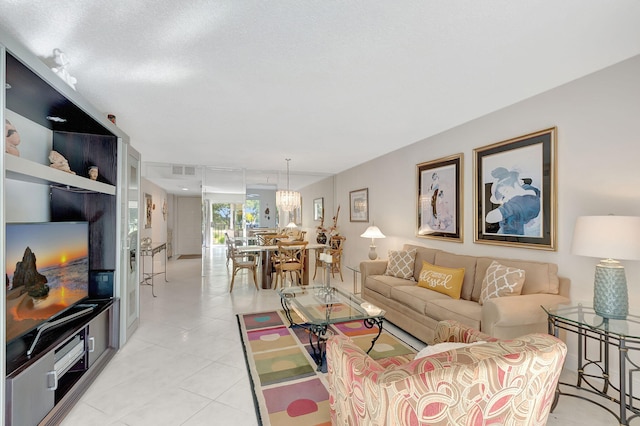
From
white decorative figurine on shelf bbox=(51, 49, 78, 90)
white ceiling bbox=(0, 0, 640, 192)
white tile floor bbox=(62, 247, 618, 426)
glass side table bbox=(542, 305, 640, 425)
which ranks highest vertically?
white ceiling bbox=(0, 0, 640, 192)

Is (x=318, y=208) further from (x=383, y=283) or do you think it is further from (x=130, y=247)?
(x=130, y=247)

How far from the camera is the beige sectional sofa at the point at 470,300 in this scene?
2.32m

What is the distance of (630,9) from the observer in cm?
160

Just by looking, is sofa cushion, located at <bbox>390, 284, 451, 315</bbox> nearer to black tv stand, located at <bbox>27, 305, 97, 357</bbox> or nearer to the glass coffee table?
the glass coffee table

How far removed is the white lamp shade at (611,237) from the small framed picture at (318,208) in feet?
20.5

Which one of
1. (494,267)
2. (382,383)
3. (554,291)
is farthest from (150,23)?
(554,291)

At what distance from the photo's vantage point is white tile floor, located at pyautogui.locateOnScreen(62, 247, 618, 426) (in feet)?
6.33

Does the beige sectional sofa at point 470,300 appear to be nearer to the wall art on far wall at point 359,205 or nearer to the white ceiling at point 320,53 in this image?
the white ceiling at point 320,53

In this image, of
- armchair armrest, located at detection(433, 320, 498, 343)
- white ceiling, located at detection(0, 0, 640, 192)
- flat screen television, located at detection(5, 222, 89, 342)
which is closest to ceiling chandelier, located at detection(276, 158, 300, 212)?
white ceiling, located at detection(0, 0, 640, 192)

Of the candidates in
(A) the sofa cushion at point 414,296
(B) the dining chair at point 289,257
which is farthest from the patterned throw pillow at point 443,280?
(B) the dining chair at point 289,257

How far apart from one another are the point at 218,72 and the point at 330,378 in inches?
90.9

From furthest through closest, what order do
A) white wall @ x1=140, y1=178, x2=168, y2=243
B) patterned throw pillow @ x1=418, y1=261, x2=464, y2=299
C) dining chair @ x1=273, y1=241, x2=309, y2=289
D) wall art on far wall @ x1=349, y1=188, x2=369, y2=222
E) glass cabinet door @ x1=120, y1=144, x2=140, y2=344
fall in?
white wall @ x1=140, y1=178, x2=168, y2=243, wall art on far wall @ x1=349, y1=188, x2=369, y2=222, dining chair @ x1=273, y1=241, x2=309, y2=289, patterned throw pillow @ x1=418, y1=261, x2=464, y2=299, glass cabinet door @ x1=120, y1=144, x2=140, y2=344

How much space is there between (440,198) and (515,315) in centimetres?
199

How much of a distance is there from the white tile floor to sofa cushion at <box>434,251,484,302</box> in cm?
120
